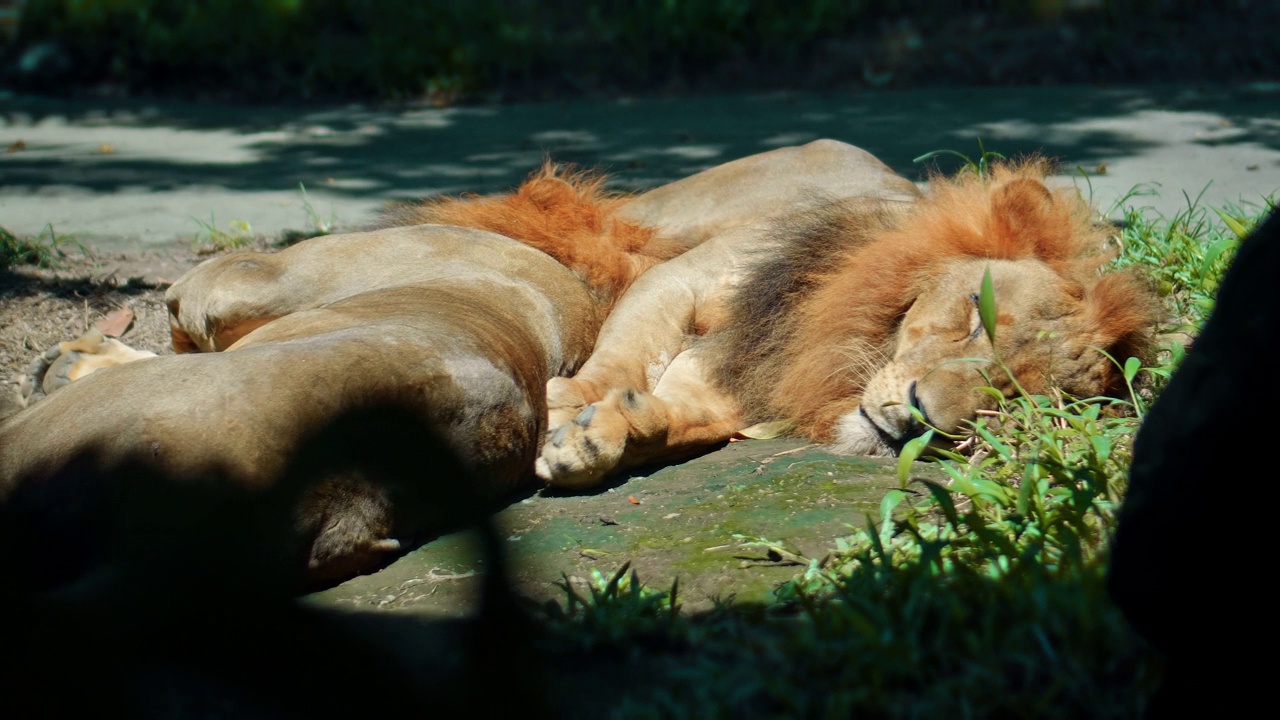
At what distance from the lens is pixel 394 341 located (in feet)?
8.47

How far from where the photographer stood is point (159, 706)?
1.75 meters

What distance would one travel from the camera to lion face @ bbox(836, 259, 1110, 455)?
2.89 m

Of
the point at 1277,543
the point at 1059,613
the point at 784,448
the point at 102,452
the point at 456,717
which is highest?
the point at 1277,543

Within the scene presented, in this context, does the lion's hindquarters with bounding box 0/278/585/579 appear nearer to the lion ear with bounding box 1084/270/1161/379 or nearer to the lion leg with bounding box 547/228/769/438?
the lion leg with bounding box 547/228/769/438

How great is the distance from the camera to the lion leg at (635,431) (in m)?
2.86

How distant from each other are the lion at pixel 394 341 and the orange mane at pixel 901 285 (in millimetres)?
536

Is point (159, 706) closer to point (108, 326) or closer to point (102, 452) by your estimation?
point (102, 452)

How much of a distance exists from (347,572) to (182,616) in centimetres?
45

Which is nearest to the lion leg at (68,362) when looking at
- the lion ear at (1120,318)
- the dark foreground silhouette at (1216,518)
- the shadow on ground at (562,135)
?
the lion ear at (1120,318)

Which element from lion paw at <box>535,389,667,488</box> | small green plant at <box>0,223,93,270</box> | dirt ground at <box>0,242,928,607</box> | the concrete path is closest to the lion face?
dirt ground at <box>0,242,928,607</box>

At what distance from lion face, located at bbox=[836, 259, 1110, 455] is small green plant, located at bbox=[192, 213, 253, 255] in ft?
9.84

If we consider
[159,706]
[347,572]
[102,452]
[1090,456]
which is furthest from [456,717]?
[1090,456]

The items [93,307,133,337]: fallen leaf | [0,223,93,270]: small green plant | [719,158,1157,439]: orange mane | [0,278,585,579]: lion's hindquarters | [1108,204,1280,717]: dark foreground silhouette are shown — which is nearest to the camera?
[1108,204,1280,717]: dark foreground silhouette

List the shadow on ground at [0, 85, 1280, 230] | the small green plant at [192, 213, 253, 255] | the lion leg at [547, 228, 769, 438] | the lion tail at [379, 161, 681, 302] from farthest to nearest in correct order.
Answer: the shadow on ground at [0, 85, 1280, 230]
the small green plant at [192, 213, 253, 255]
the lion tail at [379, 161, 681, 302]
the lion leg at [547, 228, 769, 438]
